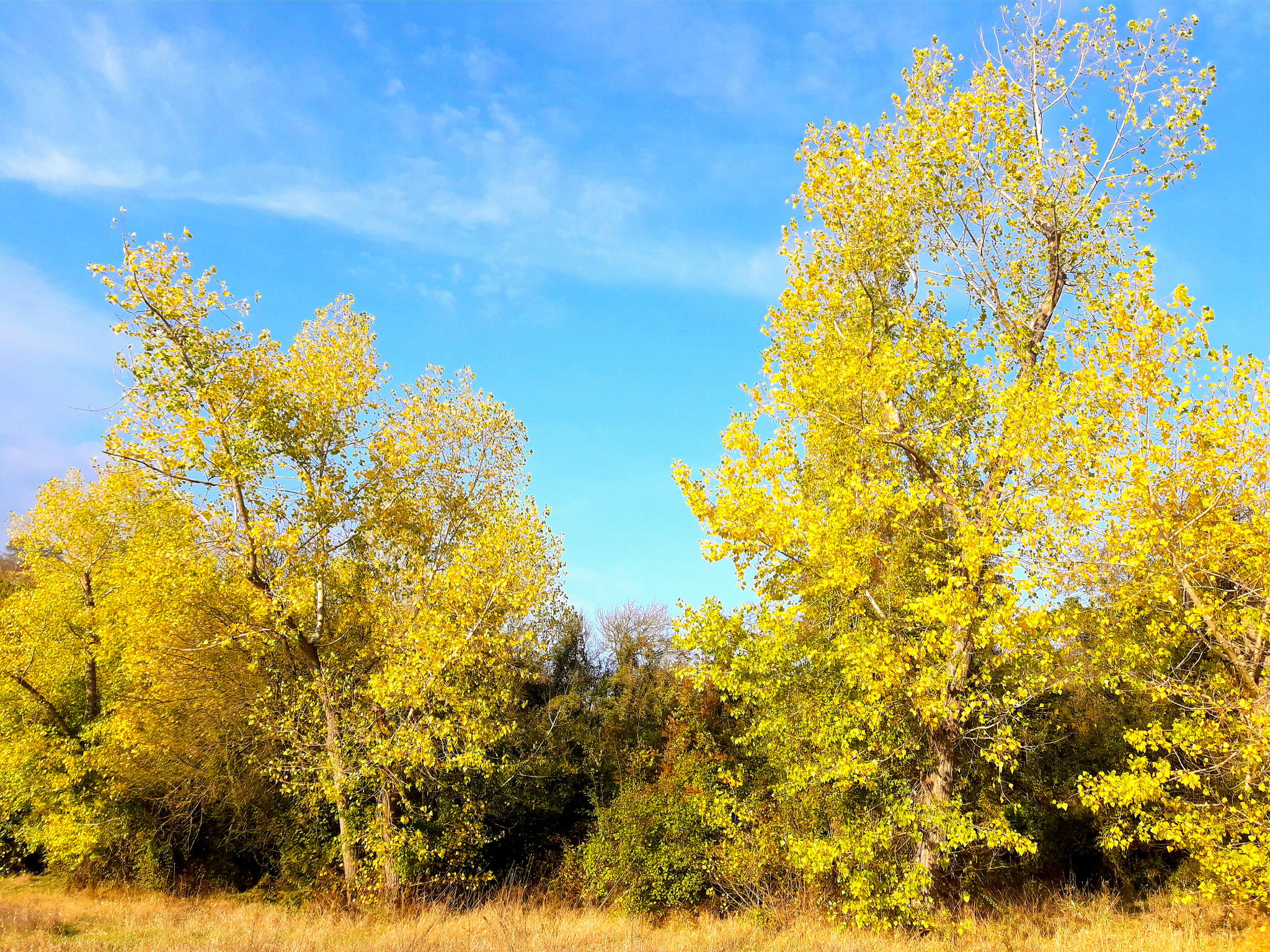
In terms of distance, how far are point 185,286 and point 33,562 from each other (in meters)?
16.6

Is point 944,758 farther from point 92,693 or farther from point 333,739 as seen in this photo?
point 92,693

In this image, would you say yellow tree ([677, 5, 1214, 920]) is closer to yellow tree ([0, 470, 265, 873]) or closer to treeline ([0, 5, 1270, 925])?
treeline ([0, 5, 1270, 925])

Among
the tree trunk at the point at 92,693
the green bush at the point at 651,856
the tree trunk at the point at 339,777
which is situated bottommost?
the green bush at the point at 651,856

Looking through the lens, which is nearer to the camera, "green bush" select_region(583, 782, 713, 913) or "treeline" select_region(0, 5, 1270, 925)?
"treeline" select_region(0, 5, 1270, 925)

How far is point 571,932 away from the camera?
40.4 ft

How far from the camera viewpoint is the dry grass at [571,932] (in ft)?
34.3

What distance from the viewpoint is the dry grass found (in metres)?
10.5

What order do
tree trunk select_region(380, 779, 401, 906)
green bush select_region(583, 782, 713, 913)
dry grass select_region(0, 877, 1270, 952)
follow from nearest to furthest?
dry grass select_region(0, 877, 1270, 952) < tree trunk select_region(380, 779, 401, 906) < green bush select_region(583, 782, 713, 913)

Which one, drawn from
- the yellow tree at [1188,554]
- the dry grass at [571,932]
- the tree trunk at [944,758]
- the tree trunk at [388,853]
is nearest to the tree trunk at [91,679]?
the dry grass at [571,932]

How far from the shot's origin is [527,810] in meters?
23.1

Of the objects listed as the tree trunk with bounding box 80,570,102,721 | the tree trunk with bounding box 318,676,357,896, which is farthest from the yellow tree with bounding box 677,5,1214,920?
the tree trunk with bounding box 80,570,102,721

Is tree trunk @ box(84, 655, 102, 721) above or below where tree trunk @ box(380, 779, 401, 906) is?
above

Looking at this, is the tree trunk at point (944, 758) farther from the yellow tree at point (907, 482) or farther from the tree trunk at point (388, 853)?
the tree trunk at point (388, 853)

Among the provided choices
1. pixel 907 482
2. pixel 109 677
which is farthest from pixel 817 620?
pixel 109 677
